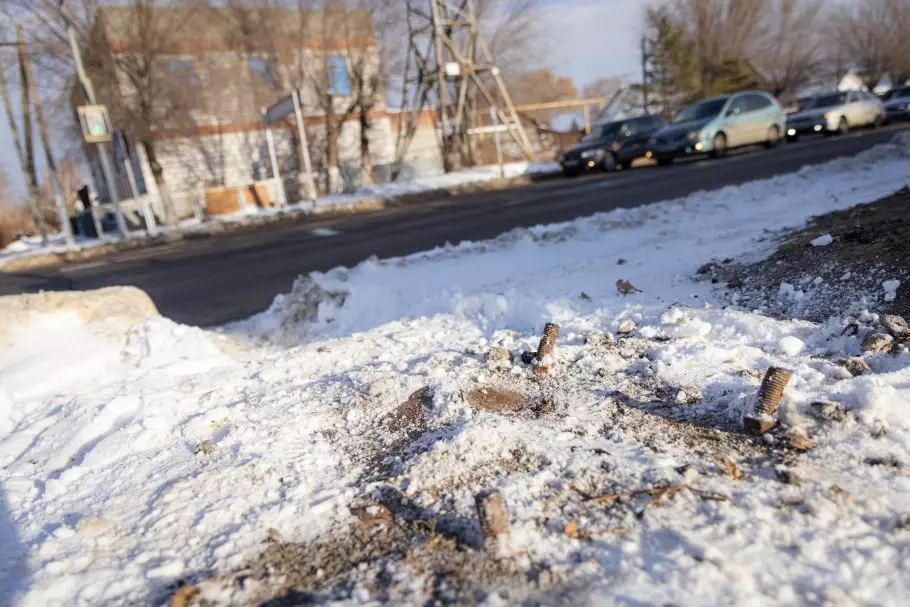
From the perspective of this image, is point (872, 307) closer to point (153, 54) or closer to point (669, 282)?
point (669, 282)

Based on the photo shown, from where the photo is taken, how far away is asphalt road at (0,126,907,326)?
812cm

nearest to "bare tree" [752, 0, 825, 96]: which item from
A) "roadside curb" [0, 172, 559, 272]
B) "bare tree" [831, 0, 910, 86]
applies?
"bare tree" [831, 0, 910, 86]

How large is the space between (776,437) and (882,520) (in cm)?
57

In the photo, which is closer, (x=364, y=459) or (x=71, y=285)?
(x=364, y=459)

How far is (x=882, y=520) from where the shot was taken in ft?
6.36

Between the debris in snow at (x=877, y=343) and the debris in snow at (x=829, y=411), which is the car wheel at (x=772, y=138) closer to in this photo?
the debris in snow at (x=877, y=343)

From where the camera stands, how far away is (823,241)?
4.81 metres

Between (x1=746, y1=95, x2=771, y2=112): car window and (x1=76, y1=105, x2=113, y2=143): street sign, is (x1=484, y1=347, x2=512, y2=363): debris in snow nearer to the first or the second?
(x1=76, y1=105, x2=113, y2=143): street sign

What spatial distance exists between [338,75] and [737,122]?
14976 millimetres

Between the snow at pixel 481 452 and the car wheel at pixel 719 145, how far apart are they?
13.3 meters

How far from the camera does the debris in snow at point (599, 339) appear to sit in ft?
12.1

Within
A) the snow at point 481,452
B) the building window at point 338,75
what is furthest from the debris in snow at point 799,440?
the building window at point 338,75

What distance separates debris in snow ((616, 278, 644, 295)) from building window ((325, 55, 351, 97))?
66.5ft

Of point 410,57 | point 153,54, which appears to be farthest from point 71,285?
point 410,57
